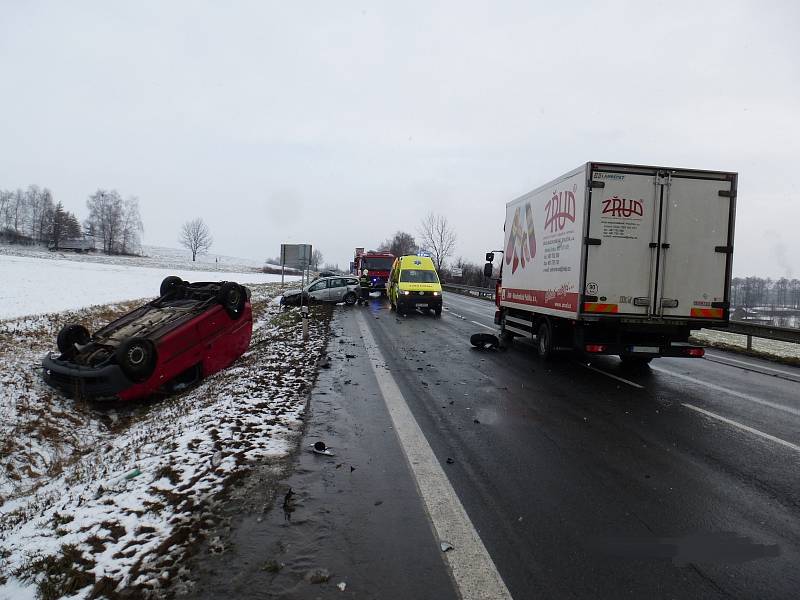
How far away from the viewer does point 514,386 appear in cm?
807

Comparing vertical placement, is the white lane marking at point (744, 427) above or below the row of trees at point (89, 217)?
below

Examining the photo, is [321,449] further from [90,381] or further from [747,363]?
[747,363]

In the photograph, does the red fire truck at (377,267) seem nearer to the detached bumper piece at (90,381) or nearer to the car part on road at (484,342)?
the car part on road at (484,342)

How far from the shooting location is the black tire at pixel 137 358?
7.39 metres

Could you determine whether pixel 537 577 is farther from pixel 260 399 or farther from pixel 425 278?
pixel 425 278

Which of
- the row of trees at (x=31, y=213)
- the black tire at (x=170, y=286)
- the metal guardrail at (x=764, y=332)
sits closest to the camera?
the black tire at (x=170, y=286)

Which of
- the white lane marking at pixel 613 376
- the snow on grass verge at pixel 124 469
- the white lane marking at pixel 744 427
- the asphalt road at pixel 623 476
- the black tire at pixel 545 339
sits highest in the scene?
the black tire at pixel 545 339

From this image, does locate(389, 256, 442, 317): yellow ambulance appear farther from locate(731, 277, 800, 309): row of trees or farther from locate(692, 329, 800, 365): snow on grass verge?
locate(731, 277, 800, 309): row of trees

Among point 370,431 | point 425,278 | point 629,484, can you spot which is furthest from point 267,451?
point 425,278

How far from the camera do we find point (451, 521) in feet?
11.4

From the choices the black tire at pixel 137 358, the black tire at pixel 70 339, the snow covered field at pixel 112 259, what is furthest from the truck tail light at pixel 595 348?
the snow covered field at pixel 112 259

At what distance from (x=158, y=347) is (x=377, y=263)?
77.8 feet

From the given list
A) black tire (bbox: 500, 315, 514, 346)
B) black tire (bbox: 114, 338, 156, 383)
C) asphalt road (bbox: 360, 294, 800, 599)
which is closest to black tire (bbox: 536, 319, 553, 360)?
asphalt road (bbox: 360, 294, 800, 599)

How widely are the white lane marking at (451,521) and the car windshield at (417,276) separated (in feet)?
53.4
